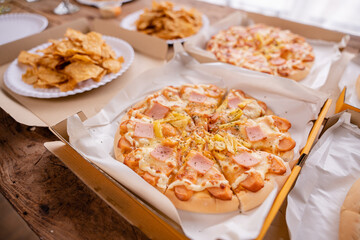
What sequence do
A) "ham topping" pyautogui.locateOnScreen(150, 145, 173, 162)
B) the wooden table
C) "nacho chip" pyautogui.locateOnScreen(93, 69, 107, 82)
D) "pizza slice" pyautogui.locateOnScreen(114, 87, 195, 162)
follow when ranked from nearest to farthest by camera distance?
the wooden table, "ham topping" pyautogui.locateOnScreen(150, 145, 173, 162), "pizza slice" pyautogui.locateOnScreen(114, 87, 195, 162), "nacho chip" pyautogui.locateOnScreen(93, 69, 107, 82)

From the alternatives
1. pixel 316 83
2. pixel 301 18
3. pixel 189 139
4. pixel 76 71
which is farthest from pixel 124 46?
pixel 301 18

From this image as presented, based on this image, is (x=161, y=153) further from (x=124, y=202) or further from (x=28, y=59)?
(x=28, y=59)

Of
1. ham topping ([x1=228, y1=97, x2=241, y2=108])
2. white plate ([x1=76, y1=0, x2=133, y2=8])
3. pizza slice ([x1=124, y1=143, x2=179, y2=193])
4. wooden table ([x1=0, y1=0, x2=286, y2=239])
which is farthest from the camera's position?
white plate ([x1=76, y1=0, x2=133, y2=8])

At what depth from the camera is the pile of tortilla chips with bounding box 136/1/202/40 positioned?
10.3 feet

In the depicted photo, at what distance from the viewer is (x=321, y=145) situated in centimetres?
172

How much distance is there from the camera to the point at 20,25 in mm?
3420

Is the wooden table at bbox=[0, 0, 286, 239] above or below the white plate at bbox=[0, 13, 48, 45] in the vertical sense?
below

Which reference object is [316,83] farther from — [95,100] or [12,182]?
[12,182]

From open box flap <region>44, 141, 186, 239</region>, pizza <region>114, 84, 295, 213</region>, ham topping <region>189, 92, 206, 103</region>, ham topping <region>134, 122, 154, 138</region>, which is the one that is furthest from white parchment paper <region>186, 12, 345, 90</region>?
open box flap <region>44, 141, 186, 239</region>

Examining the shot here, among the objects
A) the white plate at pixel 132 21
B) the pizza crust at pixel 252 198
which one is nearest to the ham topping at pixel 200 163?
the pizza crust at pixel 252 198

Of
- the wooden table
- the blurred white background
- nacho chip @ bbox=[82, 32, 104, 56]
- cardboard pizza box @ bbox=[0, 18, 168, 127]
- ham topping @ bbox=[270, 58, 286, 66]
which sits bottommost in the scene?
the wooden table

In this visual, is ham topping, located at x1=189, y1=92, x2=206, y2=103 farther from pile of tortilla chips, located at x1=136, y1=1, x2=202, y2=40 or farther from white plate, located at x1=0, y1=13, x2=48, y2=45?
white plate, located at x1=0, y1=13, x2=48, y2=45

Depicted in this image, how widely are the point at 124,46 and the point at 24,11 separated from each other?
228 centimetres

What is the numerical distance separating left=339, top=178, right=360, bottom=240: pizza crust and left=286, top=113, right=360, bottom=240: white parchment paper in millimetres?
69
